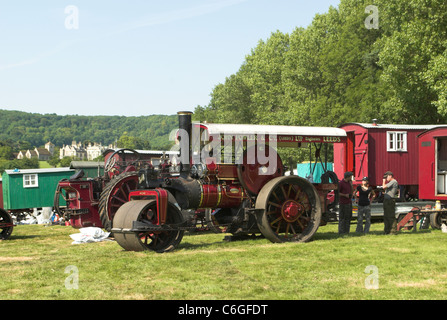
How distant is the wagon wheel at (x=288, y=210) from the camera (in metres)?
11.6

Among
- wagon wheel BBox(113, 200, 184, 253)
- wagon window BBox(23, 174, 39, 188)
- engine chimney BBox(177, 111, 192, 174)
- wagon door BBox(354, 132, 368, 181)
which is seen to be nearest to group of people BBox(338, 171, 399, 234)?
engine chimney BBox(177, 111, 192, 174)

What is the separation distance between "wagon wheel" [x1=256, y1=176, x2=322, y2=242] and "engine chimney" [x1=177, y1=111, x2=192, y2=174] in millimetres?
1651

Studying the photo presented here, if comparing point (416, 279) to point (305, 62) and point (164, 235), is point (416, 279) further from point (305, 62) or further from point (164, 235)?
point (305, 62)

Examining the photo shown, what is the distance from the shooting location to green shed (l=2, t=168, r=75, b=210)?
28.2 metres

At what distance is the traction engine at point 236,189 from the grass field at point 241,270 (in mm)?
427

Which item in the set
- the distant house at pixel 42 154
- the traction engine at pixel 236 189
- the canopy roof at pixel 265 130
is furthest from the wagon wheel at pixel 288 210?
the distant house at pixel 42 154

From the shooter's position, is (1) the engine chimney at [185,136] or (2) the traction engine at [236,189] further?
(1) the engine chimney at [185,136]

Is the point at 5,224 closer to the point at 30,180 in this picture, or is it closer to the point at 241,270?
the point at 241,270

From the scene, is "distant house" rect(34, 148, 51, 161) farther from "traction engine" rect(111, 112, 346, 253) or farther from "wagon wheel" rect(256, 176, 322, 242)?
"wagon wheel" rect(256, 176, 322, 242)

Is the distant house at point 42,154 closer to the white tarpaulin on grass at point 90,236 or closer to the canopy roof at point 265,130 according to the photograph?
the white tarpaulin on grass at point 90,236

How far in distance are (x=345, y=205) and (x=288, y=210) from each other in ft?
8.13

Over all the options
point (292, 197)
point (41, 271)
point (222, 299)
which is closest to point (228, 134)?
point (292, 197)

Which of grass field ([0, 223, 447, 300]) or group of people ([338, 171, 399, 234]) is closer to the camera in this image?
grass field ([0, 223, 447, 300])

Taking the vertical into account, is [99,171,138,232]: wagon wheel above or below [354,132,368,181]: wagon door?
below
